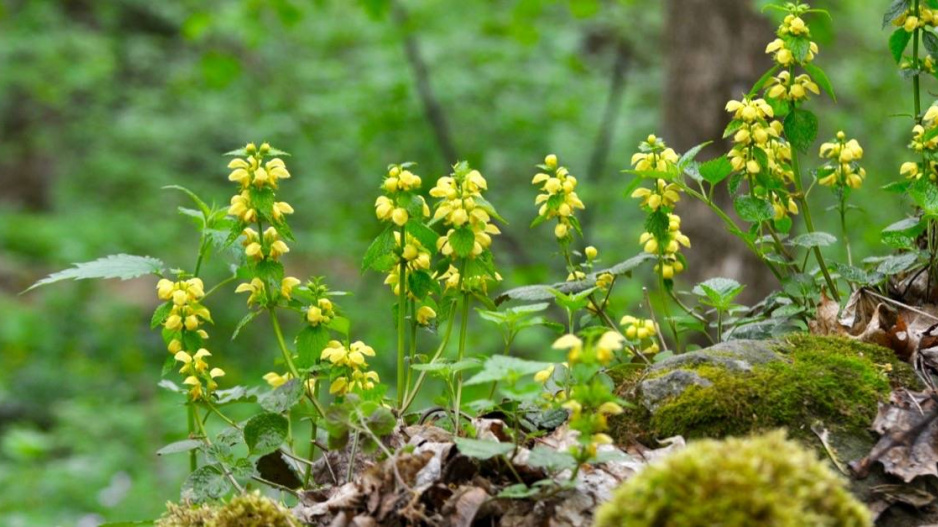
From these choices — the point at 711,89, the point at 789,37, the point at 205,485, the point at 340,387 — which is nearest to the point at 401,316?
the point at 340,387

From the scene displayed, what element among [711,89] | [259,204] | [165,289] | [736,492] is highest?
[711,89]

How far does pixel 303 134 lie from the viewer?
9555mm

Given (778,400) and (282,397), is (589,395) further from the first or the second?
(282,397)

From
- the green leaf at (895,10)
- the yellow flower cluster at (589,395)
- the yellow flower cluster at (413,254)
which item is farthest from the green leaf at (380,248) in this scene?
the green leaf at (895,10)

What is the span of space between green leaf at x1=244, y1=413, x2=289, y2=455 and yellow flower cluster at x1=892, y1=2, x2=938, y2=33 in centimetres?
170

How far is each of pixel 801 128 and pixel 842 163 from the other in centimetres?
22

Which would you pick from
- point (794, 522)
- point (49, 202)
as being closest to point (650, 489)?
point (794, 522)

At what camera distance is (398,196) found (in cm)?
192

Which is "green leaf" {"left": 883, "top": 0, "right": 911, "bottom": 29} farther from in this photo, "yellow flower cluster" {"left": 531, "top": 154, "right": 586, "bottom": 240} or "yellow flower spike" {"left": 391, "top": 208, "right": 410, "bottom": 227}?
"yellow flower spike" {"left": 391, "top": 208, "right": 410, "bottom": 227}

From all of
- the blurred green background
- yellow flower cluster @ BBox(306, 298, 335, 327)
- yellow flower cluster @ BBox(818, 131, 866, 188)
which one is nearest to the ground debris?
yellow flower cluster @ BBox(306, 298, 335, 327)

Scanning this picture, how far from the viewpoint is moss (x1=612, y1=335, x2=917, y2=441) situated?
1854 mm

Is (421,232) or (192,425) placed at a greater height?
(421,232)

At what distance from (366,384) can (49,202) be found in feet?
51.3

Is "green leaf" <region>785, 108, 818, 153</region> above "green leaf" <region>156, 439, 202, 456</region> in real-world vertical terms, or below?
above
